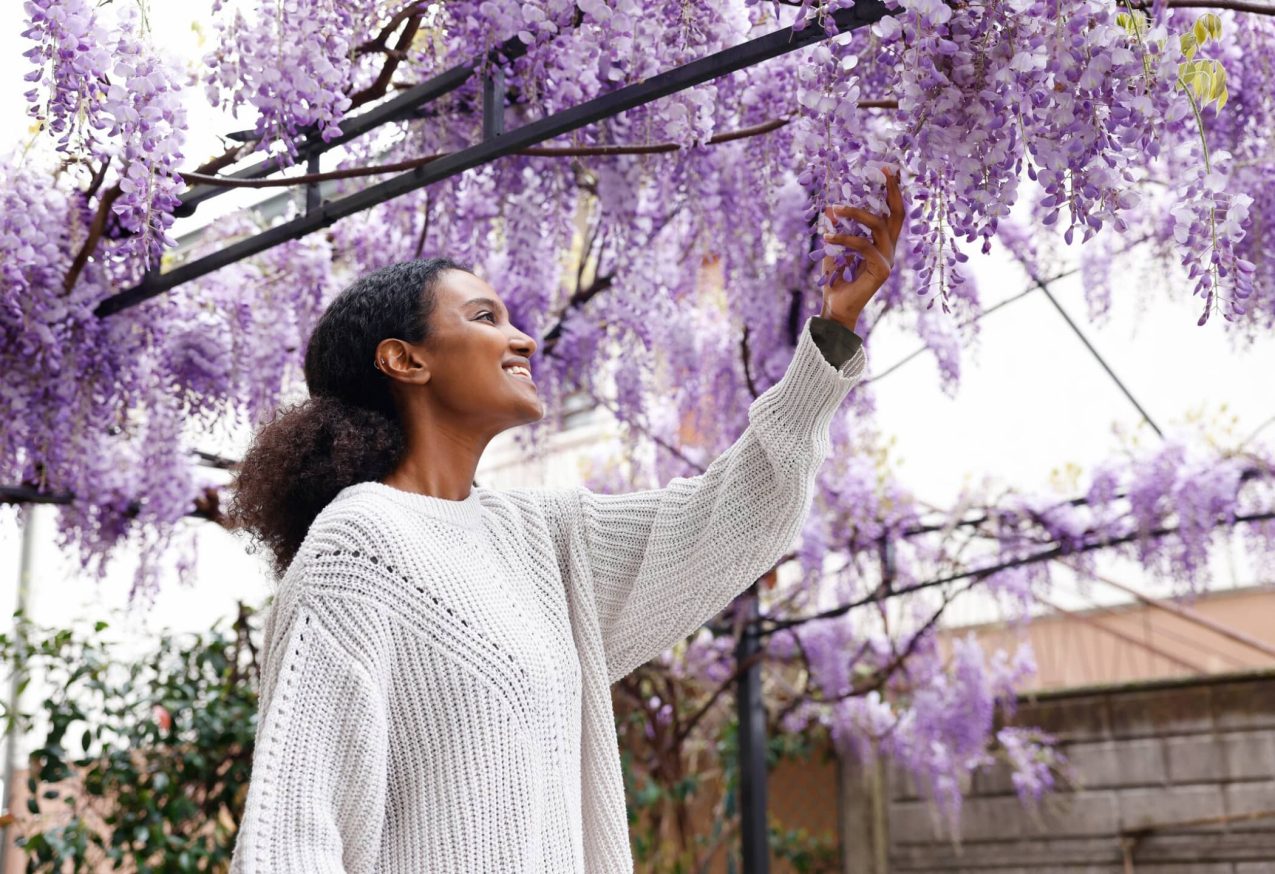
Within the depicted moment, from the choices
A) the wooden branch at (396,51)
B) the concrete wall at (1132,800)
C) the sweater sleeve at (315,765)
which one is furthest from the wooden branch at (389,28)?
the concrete wall at (1132,800)

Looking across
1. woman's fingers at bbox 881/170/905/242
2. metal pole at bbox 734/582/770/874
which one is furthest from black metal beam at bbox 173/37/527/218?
metal pole at bbox 734/582/770/874

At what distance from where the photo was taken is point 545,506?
175cm

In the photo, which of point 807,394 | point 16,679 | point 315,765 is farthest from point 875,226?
point 16,679

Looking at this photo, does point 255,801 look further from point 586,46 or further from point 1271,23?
point 1271,23

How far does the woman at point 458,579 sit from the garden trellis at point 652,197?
0.29 m

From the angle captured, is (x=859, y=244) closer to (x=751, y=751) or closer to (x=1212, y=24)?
(x=1212, y=24)

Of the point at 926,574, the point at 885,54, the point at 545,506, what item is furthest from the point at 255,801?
the point at 926,574

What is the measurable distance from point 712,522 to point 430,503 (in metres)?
0.31

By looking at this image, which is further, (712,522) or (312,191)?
(312,191)

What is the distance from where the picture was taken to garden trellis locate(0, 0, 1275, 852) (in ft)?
6.01

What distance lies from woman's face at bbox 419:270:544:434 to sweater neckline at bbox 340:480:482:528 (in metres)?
0.09

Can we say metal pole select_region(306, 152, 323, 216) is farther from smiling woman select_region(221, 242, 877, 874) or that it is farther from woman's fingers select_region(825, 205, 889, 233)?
woman's fingers select_region(825, 205, 889, 233)

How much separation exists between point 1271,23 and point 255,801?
3.08m

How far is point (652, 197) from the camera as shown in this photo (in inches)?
169
